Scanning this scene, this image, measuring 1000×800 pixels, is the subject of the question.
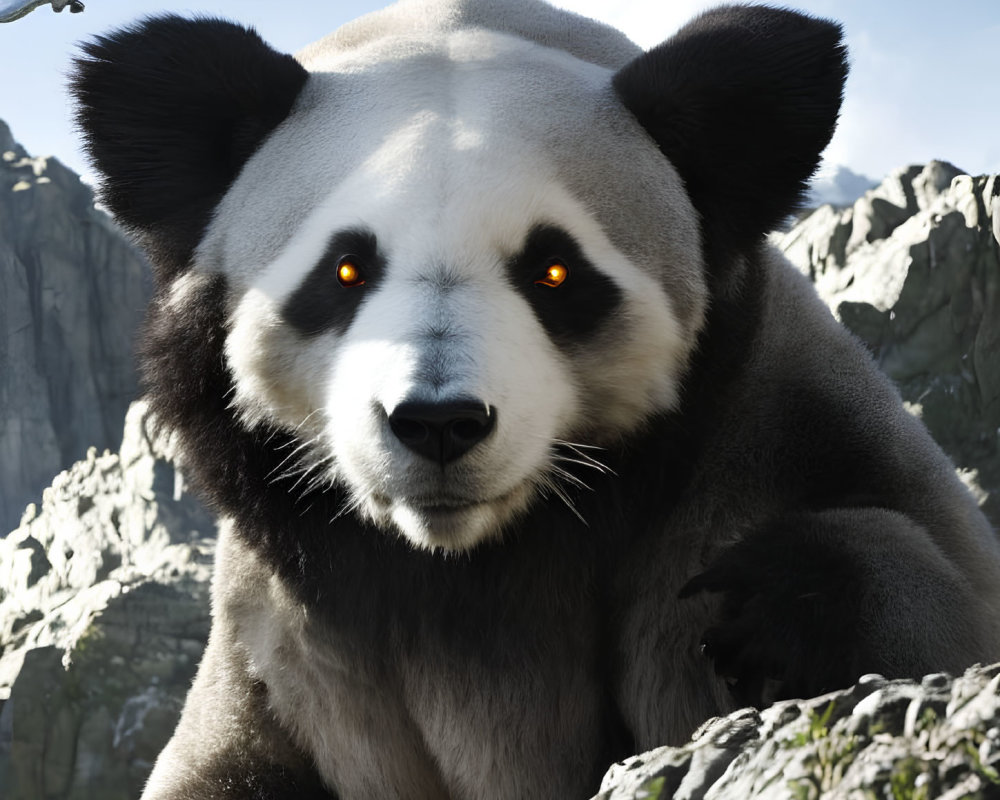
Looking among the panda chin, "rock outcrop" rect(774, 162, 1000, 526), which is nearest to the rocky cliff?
"rock outcrop" rect(774, 162, 1000, 526)

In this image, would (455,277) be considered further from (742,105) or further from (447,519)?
(742,105)

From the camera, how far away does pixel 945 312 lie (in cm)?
1330

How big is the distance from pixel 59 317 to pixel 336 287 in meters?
30.7

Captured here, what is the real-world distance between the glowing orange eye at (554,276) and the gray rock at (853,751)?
1.28m

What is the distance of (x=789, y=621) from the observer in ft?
9.12

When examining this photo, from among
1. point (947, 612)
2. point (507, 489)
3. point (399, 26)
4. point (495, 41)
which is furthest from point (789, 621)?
point (399, 26)

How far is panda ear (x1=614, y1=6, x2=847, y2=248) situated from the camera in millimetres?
3182

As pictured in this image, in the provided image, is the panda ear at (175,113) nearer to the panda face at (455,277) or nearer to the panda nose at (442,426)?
the panda face at (455,277)

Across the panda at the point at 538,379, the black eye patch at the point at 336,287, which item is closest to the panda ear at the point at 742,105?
the panda at the point at 538,379

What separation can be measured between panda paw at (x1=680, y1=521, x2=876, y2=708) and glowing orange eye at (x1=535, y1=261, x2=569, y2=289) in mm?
811

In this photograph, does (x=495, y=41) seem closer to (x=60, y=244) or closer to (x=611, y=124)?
(x=611, y=124)

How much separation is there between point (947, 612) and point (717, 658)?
575mm

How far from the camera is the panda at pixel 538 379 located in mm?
2910

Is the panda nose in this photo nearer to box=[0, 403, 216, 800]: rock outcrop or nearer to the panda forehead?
the panda forehead
